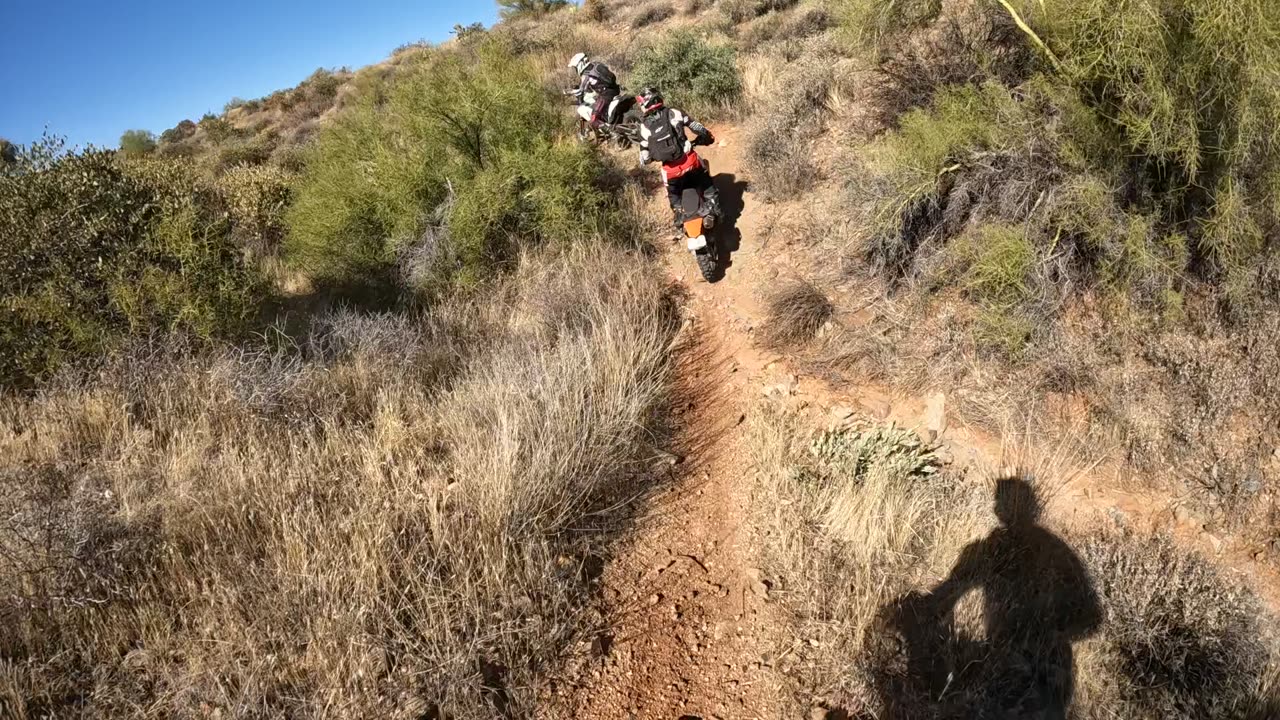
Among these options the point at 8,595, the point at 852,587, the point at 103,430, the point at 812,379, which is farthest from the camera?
the point at 812,379

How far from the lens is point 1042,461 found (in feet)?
12.2

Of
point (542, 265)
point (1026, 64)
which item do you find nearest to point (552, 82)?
point (542, 265)

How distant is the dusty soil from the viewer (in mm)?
2975

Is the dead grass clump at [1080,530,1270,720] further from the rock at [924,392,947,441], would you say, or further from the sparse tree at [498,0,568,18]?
the sparse tree at [498,0,568,18]

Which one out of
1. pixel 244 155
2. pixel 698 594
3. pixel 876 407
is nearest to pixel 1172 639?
pixel 876 407

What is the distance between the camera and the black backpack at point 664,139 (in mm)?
6355

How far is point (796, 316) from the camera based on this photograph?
17.0 feet

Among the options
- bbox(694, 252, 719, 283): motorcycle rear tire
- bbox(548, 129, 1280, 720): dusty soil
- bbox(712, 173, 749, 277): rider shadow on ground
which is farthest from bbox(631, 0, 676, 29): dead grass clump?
bbox(548, 129, 1280, 720): dusty soil

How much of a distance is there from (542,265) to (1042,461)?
4.73m

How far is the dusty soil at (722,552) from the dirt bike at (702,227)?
3.75ft

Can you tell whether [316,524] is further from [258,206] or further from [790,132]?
[258,206]

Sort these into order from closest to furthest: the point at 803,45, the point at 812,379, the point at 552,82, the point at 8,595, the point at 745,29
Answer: the point at 8,595 < the point at 812,379 < the point at 803,45 < the point at 552,82 < the point at 745,29

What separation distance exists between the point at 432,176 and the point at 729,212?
3351 millimetres

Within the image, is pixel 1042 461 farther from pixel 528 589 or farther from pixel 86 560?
pixel 86 560
